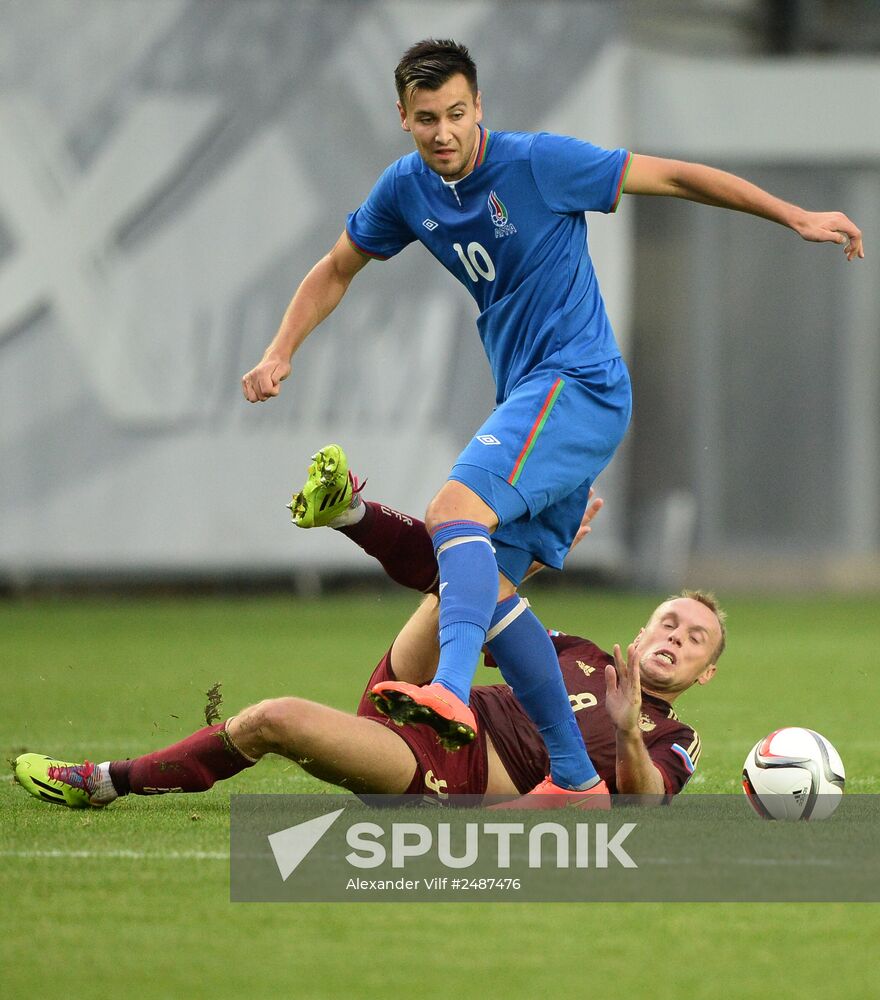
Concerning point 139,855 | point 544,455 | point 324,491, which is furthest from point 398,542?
point 139,855

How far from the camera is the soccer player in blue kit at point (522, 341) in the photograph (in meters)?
4.59

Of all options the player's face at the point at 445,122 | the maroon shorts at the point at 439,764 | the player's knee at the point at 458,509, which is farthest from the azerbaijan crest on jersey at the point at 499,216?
the maroon shorts at the point at 439,764

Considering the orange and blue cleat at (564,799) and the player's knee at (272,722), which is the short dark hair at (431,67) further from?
the orange and blue cleat at (564,799)

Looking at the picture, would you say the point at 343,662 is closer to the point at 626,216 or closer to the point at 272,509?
the point at 272,509

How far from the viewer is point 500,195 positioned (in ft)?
15.9

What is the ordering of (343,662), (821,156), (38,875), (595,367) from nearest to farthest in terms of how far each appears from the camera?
(38,875), (595,367), (343,662), (821,156)

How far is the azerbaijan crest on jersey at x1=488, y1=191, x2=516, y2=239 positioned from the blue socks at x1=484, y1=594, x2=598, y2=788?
1031 mm

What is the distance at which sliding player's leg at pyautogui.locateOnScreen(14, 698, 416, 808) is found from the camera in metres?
4.43

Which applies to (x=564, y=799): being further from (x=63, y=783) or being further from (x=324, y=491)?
(x=63, y=783)

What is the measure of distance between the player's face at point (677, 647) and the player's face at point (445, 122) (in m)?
1.52

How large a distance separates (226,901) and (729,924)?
1076 mm

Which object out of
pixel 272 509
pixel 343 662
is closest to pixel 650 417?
pixel 272 509

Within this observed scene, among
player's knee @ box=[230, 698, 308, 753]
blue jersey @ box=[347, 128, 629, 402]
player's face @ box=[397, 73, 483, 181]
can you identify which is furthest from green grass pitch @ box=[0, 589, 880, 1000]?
player's face @ box=[397, 73, 483, 181]

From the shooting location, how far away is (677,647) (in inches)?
204
